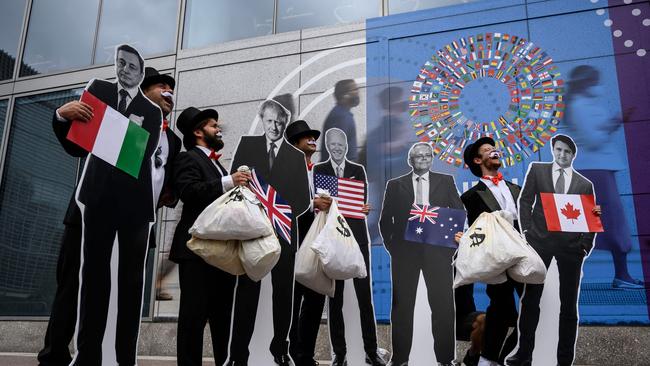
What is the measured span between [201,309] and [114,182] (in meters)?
0.91

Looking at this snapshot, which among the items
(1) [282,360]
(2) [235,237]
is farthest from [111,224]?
(1) [282,360]

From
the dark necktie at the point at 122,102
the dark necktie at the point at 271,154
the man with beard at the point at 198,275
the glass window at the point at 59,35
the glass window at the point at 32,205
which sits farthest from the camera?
the glass window at the point at 59,35

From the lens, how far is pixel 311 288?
13.7ft

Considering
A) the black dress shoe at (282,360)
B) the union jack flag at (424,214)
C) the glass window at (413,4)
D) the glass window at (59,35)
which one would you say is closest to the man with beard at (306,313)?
the black dress shoe at (282,360)

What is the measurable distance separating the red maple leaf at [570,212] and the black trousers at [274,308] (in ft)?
7.09

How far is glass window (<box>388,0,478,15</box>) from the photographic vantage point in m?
7.59

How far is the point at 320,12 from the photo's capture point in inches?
328

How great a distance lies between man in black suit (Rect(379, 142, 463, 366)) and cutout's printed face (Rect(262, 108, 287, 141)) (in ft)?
3.64

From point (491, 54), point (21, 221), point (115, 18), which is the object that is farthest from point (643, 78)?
point (21, 221)

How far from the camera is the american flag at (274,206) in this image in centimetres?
394

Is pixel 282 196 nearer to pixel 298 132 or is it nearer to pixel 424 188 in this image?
pixel 298 132

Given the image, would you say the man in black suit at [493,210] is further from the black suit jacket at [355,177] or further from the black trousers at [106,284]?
the black trousers at [106,284]

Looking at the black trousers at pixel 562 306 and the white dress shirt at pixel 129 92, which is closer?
the white dress shirt at pixel 129 92

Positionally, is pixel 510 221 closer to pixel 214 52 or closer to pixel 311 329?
pixel 311 329
